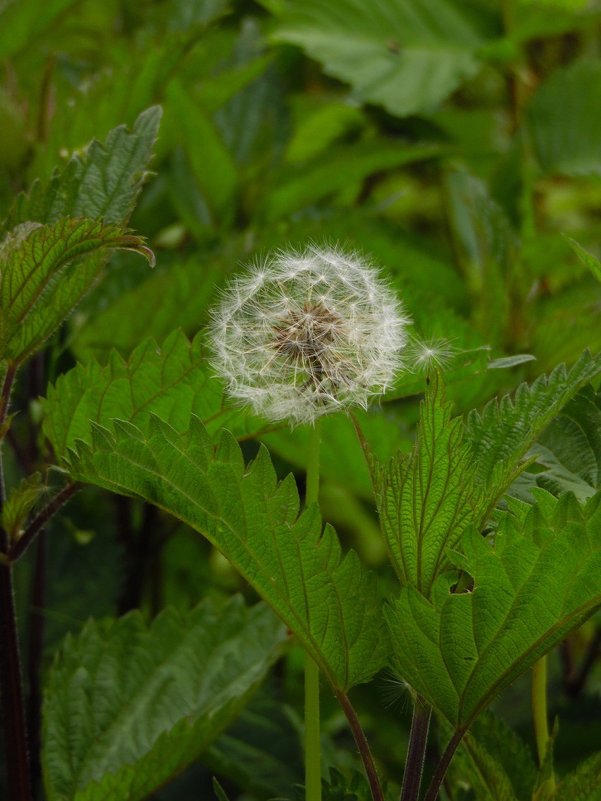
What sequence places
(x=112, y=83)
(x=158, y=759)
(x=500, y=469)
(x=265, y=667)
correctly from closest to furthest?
(x=500, y=469), (x=158, y=759), (x=265, y=667), (x=112, y=83)

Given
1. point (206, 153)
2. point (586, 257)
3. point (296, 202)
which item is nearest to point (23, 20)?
point (206, 153)

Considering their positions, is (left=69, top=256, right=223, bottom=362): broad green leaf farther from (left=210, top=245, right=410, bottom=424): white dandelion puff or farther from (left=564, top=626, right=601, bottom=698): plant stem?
(left=564, top=626, right=601, bottom=698): plant stem

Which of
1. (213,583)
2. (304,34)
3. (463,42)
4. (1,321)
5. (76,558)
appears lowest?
(213,583)

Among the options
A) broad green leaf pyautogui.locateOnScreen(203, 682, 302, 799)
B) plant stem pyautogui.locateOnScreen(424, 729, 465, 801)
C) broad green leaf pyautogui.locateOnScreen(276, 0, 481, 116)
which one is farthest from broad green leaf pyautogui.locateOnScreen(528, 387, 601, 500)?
broad green leaf pyautogui.locateOnScreen(276, 0, 481, 116)

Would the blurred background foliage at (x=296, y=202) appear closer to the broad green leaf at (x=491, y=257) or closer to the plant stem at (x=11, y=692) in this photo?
the broad green leaf at (x=491, y=257)

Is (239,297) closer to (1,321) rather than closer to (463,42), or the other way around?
(1,321)

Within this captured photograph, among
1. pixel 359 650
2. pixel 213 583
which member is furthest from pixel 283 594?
pixel 213 583

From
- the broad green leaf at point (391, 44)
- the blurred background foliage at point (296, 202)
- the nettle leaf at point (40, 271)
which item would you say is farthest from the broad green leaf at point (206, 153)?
the nettle leaf at point (40, 271)
